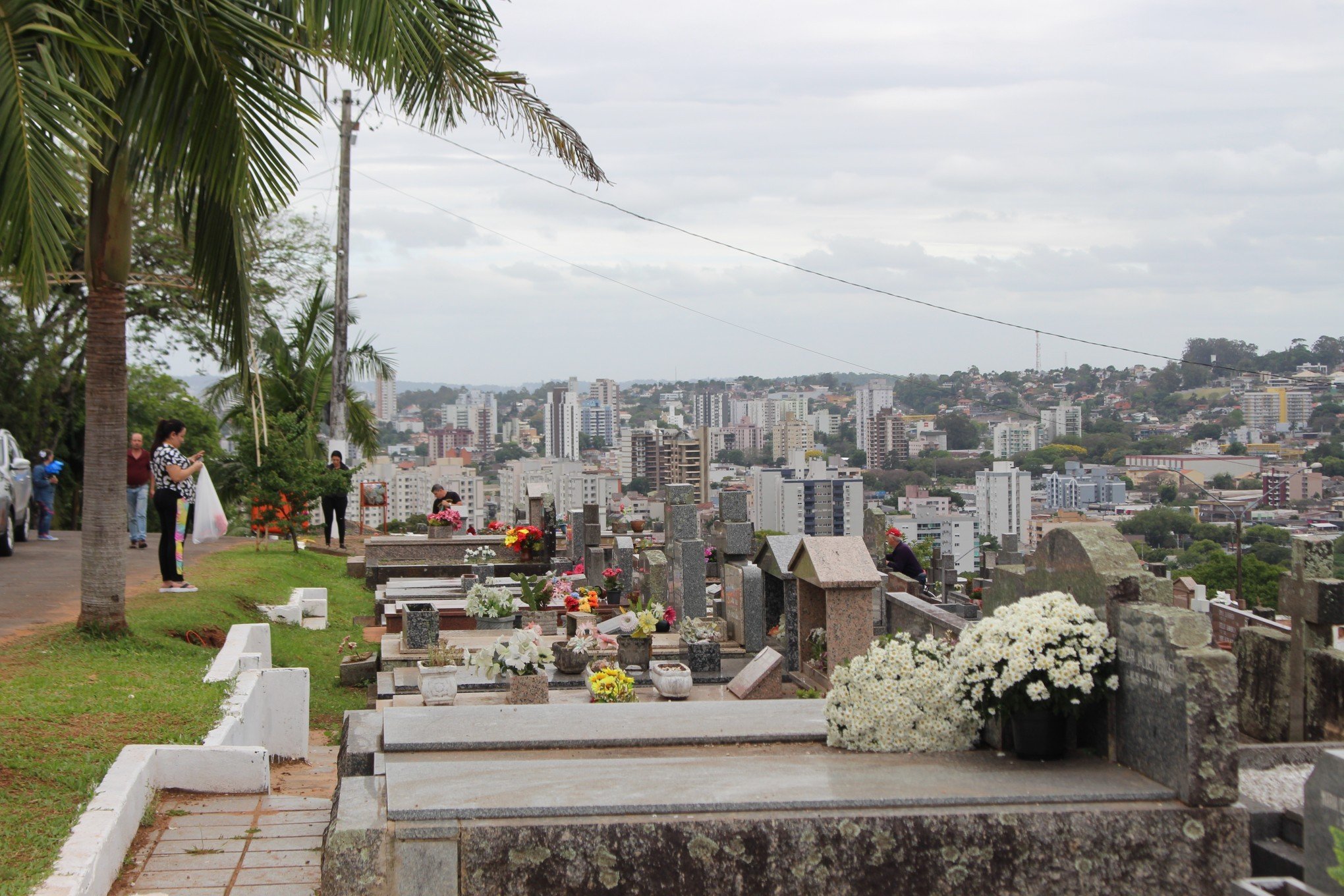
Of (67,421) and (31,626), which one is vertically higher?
(67,421)

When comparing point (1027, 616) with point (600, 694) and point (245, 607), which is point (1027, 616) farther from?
point (245, 607)

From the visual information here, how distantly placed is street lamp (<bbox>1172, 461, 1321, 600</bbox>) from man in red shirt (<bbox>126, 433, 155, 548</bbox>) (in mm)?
14691

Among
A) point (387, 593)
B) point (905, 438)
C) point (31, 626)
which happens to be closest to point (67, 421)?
point (387, 593)

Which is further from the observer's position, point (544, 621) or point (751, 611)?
Answer: point (544, 621)

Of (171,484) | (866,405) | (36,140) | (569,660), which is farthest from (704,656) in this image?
(866,405)

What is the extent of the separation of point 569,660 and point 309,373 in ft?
56.8

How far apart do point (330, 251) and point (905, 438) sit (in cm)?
2876

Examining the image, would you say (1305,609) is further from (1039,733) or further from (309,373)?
(309,373)

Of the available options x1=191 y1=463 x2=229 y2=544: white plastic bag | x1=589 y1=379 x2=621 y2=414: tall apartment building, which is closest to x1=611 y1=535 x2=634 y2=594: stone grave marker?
x1=191 y1=463 x2=229 y2=544: white plastic bag

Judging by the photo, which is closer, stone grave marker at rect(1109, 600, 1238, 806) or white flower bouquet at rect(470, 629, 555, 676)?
stone grave marker at rect(1109, 600, 1238, 806)

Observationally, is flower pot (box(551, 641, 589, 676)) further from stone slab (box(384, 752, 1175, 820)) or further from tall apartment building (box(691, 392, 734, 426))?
tall apartment building (box(691, 392, 734, 426))

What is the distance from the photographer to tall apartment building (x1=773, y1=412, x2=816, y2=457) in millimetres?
47969

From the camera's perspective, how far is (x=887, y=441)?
4847 cm

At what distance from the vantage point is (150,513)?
26.3 metres
